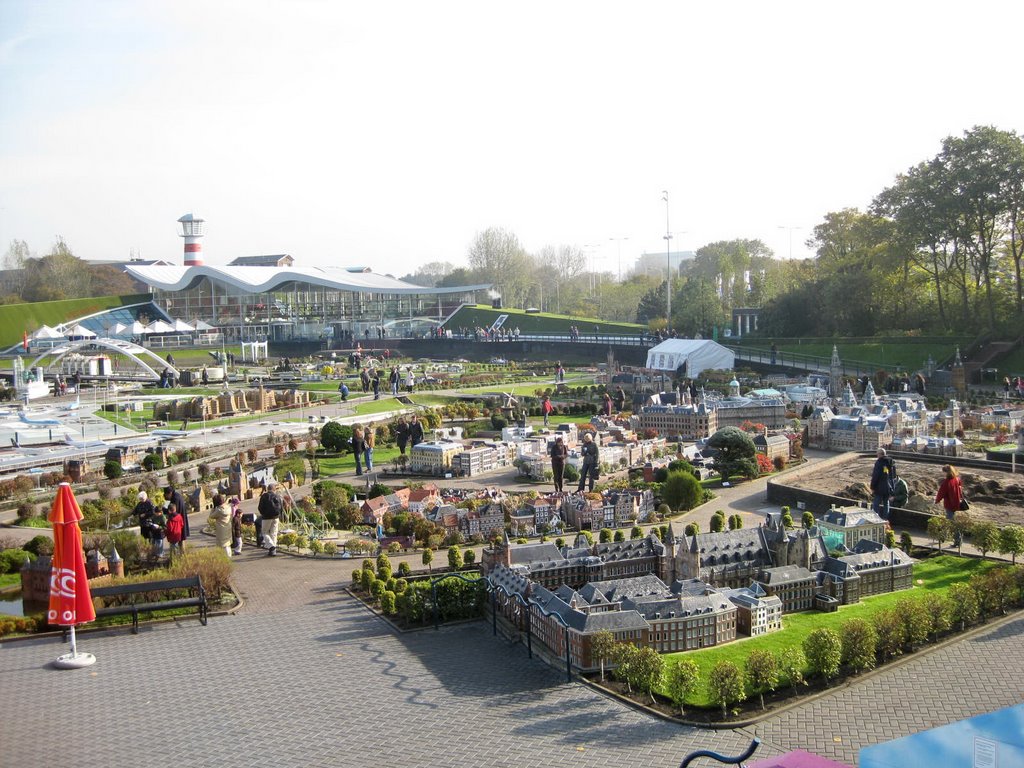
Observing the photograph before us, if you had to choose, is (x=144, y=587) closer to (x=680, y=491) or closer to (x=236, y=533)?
(x=236, y=533)

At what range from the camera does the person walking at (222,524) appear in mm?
14844

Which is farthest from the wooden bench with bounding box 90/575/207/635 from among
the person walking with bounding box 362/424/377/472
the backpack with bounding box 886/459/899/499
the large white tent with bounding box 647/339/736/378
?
the large white tent with bounding box 647/339/736/378

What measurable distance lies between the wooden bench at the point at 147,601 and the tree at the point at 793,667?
22.2 ft

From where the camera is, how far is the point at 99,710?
9875 mm

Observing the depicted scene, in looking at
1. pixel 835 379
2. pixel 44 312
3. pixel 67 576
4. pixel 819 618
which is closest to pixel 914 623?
pixel 819 618

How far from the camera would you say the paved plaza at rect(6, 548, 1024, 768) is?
29.2ft

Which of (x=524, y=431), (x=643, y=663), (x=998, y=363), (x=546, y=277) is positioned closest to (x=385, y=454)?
(x=524, y=431)

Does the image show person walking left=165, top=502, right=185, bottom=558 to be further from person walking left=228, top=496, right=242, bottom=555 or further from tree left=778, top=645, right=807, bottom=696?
tree left=778, top=645, right=807, bottom=696

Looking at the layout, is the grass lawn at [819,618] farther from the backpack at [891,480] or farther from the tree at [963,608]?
the backpack at [891,480]

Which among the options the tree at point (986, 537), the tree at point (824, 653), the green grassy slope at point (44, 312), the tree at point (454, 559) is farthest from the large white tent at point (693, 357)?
the green grassy slope at point (44, 312)

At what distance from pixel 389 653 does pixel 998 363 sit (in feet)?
99.3

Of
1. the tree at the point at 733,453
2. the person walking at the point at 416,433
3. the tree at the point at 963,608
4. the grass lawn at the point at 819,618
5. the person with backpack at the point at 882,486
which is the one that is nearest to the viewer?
the grass lawn at the point at 819,618

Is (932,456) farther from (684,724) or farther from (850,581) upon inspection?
(684,724)

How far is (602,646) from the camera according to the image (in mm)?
10320
